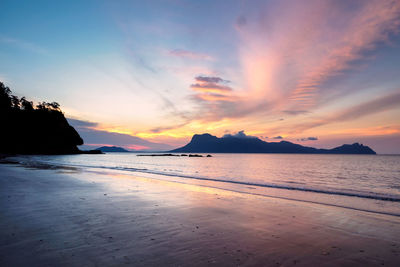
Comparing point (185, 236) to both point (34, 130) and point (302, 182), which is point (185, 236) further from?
point (34, 130)

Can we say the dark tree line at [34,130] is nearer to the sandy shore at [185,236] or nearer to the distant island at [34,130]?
the distant island at [34,130]

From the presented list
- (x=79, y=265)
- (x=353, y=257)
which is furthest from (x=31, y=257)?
(x=353, y=257)

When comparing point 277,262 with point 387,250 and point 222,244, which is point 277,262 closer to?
point 222,244

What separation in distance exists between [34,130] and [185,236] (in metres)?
171

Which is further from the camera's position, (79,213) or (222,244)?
(79,213)

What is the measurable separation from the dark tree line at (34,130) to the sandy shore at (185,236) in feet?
368

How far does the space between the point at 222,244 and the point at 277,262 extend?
149 cm

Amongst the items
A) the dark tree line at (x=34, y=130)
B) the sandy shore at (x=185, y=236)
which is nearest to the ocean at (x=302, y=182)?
the sandy shore at (x=185, y=236)

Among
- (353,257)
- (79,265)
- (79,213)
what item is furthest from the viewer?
(79,213)

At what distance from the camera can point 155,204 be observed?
1084 centimetres

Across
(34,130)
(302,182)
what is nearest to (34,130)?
(34,130)

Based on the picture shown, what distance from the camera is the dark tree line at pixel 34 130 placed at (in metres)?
109

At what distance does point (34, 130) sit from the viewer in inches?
5497

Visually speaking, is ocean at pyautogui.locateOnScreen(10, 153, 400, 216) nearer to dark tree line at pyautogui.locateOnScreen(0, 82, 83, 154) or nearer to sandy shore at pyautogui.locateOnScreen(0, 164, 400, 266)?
sandy shore at pyautogui.locateOnScreen(0, 164, 400, 266)
